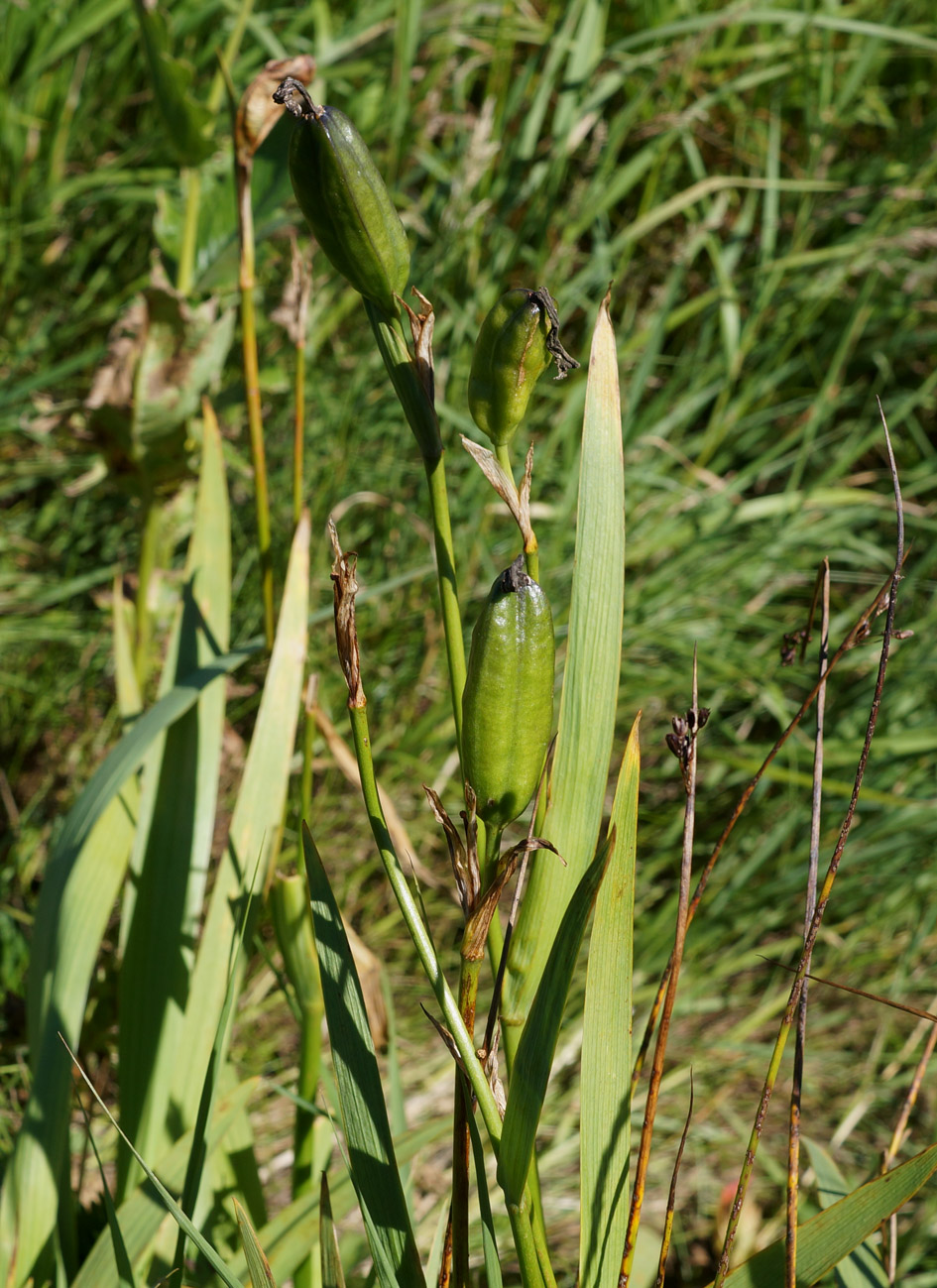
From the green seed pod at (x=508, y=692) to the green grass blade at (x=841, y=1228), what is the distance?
0.93 feet

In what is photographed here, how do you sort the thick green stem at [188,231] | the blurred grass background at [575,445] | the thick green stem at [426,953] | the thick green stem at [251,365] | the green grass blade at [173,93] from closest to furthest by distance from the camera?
the thick green stem at [426,953] < the thick green stem at [251,365] < the green grass blade at [173,93] < the thick green stem at [188,231] < the blurred grass background at [575,445]

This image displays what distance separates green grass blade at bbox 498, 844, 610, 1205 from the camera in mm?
424

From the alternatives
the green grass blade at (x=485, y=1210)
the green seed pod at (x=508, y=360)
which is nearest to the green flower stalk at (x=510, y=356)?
the green seed pod at (x=508, y=360)

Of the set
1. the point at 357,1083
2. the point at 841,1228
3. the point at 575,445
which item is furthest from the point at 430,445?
the point at 575,445

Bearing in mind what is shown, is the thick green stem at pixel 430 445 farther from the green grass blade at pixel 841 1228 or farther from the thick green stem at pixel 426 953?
the green grass blade at pixel 841 1228

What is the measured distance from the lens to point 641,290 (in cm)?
182

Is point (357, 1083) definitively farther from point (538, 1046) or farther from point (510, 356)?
point (510, 356)

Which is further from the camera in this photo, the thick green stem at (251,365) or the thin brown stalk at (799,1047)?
the thick green stem at (251,365)

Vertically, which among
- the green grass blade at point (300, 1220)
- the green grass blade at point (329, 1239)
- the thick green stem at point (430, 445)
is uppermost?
the thick green stem at point (430, 445)

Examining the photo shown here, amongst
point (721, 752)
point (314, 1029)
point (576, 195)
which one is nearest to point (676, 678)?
point (721, 752)

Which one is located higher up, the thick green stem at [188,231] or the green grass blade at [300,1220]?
the thick green stem at [188,231]

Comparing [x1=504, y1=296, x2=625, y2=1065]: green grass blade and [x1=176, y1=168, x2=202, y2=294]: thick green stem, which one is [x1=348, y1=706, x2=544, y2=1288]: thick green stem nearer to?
[x1=504, y1=296, x2=625, y2=1065]: green grass blade

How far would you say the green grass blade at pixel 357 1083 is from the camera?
50 cm

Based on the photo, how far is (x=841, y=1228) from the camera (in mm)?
522
